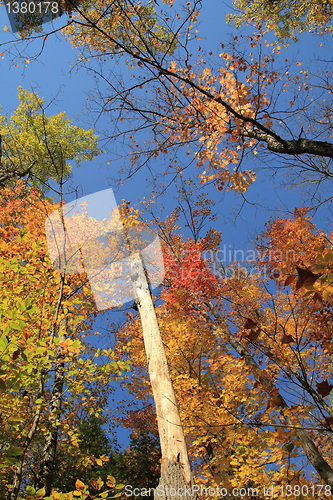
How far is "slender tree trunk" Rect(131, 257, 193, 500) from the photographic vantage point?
107 inches

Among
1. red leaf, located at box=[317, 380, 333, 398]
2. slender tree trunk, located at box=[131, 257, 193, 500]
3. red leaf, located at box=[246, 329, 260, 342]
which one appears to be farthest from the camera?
slender tree trunk, located at box=[131, 257, 193, 500]

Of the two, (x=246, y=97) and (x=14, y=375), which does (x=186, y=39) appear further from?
(x=14, y=375)

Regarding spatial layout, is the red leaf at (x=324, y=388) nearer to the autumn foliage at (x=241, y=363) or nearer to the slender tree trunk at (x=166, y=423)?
the autumn foliage at (x=241, y=363)

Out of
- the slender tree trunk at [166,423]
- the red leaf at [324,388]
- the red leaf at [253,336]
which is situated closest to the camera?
the red leaf at [324,388]

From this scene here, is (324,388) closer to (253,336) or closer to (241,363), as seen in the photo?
(253,336)

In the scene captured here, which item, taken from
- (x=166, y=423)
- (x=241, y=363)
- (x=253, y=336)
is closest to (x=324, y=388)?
(x=253, y=336)

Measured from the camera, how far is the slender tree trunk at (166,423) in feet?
8.93

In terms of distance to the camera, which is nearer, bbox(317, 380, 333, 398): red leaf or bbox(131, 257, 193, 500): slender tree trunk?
bbox(317, 380, 333, 398): red leaf

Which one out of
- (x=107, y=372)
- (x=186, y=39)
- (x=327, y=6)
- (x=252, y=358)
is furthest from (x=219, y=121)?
(x=327, y=6)

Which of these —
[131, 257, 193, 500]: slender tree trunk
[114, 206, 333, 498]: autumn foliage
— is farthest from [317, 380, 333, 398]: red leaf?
[131, 257, 193, 500]: slender tree trunk

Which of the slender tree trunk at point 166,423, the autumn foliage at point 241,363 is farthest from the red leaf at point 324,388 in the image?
the slender tree trunk at point 166,423

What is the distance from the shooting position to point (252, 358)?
24.8 ft

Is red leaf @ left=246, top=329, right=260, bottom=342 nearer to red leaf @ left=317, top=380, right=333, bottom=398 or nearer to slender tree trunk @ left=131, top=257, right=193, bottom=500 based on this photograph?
red leaf @ left=317, top=380, right=333, bottom=398

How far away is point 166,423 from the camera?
319 cm
